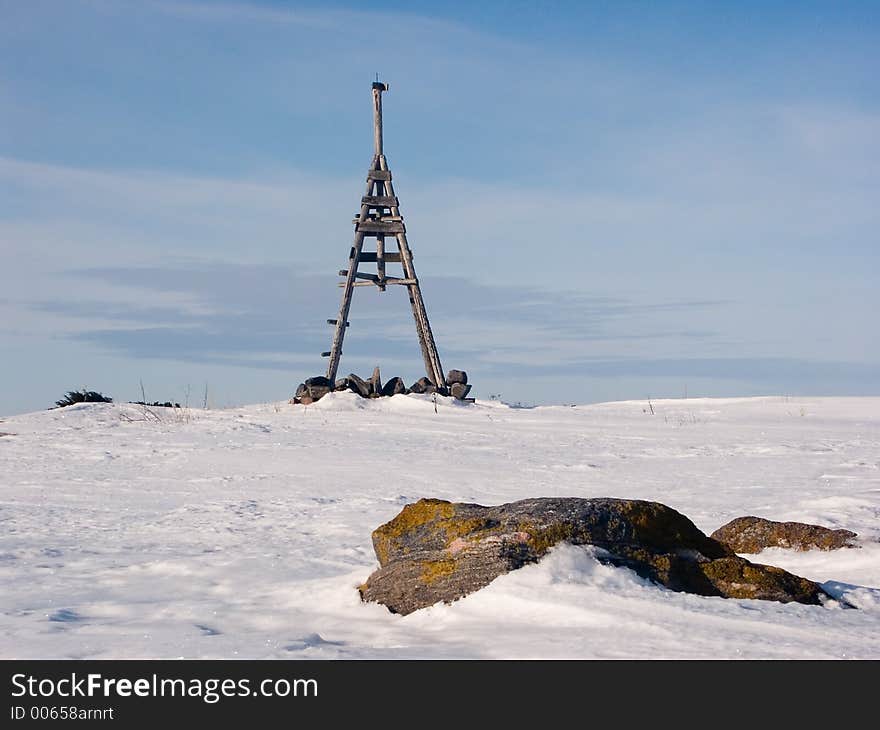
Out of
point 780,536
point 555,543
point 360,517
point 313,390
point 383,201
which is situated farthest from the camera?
point 383,201

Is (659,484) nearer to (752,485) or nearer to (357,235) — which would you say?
(752,485)

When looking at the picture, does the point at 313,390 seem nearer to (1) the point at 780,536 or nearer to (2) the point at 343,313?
(2) the point at 343,313

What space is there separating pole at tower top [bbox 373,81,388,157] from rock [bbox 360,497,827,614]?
1657 cm

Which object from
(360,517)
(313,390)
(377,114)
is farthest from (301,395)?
(360,517)

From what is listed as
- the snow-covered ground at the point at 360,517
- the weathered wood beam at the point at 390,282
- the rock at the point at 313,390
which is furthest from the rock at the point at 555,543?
the weathered wood beam at the point at 390,282

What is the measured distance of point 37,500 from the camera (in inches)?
366

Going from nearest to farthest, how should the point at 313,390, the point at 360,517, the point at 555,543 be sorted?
the point at 555,543
the point at 360,517
the point at 313,390

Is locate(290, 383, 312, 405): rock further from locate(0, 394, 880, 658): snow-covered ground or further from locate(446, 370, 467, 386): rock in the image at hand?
locate(446, 370, 467, 386): rock

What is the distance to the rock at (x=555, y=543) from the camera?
16.5 feet

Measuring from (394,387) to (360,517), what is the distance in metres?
12.4

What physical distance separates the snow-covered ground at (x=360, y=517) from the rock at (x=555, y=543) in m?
0.12

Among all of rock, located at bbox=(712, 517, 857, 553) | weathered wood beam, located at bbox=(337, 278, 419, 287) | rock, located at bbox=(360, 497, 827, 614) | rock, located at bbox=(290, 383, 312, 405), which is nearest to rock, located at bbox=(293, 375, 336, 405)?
rock, located at bbox=(290, 383, 312, 405)

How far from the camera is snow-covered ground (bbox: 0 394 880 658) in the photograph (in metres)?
4.40

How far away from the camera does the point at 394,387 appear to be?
20750 millimetres
